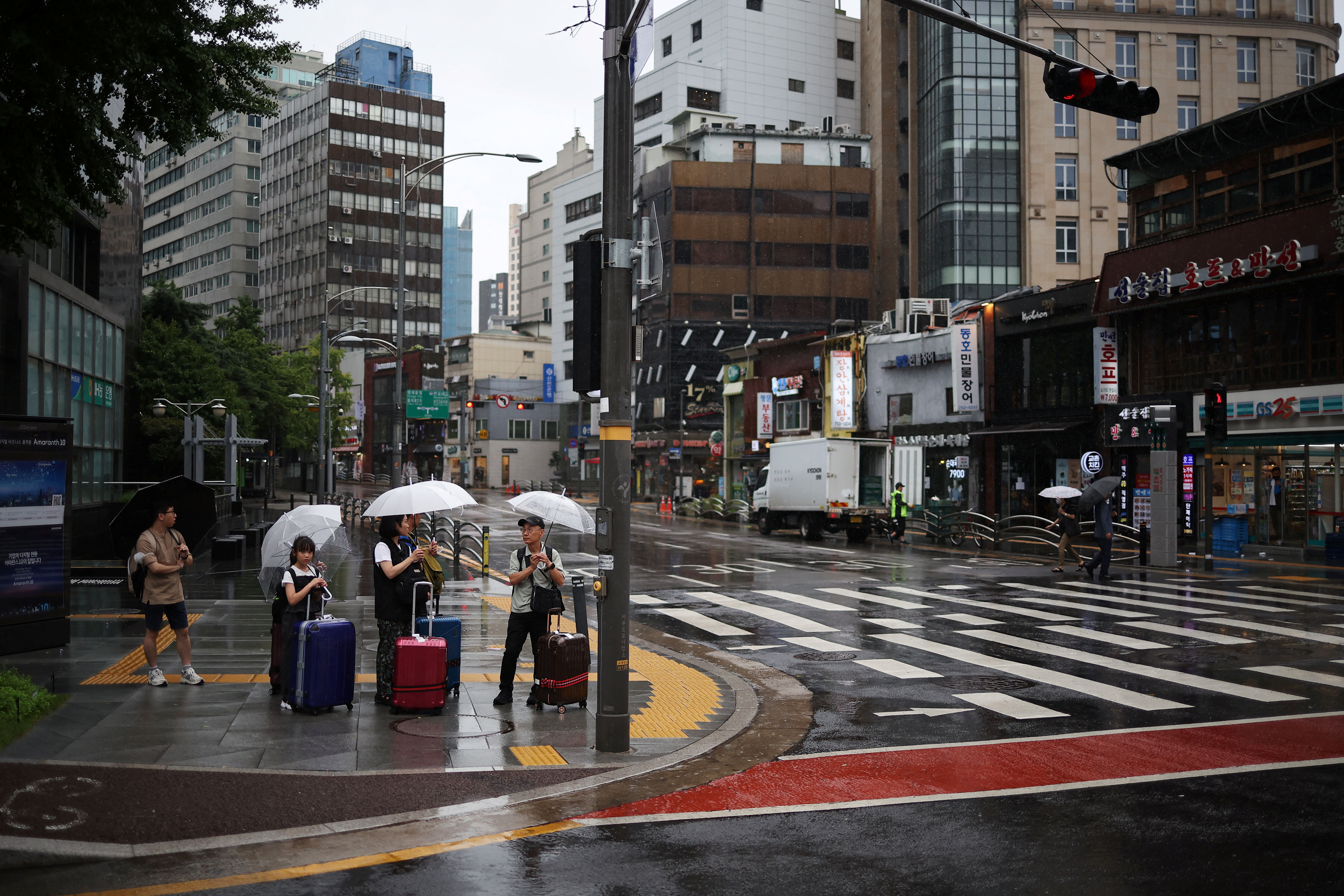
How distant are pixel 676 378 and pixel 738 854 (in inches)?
2792

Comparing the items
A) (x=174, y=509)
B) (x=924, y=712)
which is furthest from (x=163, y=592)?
(x=924, y=712)

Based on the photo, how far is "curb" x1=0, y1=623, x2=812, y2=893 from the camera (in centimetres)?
617

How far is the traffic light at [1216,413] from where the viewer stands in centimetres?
2636

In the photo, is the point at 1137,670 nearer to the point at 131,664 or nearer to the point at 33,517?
the point at 131,664

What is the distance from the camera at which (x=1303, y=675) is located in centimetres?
1241

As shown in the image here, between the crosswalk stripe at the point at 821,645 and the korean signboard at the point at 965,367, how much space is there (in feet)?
93.6

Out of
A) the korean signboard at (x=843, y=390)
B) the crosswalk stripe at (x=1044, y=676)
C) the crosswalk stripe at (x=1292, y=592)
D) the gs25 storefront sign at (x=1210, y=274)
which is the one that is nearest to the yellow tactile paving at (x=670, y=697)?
the crosswalk stripe at (x=1044, y=676)

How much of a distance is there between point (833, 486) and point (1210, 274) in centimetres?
1274

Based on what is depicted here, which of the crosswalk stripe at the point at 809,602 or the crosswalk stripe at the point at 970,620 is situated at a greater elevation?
the crosswalk stripe at the point at 970,620

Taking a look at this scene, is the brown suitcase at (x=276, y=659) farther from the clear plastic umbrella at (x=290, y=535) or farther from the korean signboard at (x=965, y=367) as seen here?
the korean signboard at (x=965, y=367)

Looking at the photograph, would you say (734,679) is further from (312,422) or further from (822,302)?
(822,302)

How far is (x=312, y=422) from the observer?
6850cm

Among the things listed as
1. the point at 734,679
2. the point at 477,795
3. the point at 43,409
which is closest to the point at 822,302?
the point at 43,409

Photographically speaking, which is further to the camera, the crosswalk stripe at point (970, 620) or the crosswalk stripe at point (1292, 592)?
the crosswalk stripe at point (1292, 592)
